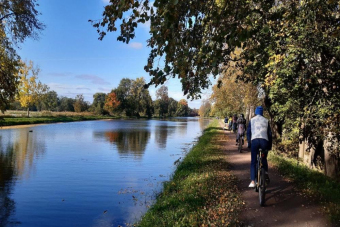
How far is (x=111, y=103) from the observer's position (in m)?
99.6

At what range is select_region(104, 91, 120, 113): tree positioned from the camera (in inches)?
3910

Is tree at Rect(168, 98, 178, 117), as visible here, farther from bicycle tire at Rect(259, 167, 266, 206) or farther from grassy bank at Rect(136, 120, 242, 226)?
bicycle tire at Rect(259, 167, 266, 206)

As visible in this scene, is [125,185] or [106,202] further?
[125,185]

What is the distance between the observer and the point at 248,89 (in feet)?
69.5

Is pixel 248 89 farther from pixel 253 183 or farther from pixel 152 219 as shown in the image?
pixel 152 219

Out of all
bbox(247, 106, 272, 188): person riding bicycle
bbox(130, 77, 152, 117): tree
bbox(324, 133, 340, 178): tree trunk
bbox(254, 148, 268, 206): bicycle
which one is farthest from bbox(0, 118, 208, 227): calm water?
bbox(130, 77, 152, 117): tree

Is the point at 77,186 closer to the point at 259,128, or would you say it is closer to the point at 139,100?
A: the point at 259,128

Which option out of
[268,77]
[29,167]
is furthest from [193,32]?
[29,167]

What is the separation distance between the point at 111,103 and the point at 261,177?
9614 cm

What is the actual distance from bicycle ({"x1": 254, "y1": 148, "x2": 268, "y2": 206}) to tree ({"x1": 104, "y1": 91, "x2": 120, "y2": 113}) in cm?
9531

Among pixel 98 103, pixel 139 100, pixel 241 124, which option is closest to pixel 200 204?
pixel 241 124

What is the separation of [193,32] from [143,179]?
819cm

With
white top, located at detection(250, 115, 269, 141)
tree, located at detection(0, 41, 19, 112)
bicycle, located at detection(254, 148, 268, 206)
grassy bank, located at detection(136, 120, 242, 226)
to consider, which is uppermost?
tree, located at detection(0, 41, 19, 112)

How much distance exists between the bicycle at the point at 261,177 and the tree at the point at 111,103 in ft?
313
